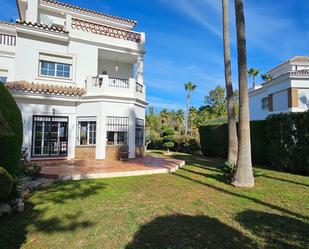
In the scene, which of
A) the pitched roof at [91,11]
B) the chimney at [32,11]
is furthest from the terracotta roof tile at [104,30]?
the pitched roof at [91,11]

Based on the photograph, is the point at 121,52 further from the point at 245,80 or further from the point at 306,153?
the point at 306,153

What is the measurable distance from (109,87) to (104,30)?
529 cm

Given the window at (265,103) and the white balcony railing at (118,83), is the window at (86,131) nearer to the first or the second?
the white balcony railing at (118,83)

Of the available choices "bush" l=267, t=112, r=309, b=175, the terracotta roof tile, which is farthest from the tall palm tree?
the terracotta roof tile

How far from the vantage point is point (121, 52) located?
19625 millimetres

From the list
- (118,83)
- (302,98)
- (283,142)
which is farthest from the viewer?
(302,98)

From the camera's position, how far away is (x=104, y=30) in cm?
1922

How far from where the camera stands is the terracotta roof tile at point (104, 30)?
727 inches

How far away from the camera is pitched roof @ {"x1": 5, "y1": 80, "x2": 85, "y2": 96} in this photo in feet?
51.0

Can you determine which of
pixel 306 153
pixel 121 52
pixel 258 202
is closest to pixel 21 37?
pixel 121 52

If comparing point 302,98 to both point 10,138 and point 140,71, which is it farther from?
point 10,138

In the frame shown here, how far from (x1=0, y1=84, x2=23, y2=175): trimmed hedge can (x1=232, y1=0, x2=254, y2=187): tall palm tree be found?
7.82 meters

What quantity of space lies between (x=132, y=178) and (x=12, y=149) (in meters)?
5.40

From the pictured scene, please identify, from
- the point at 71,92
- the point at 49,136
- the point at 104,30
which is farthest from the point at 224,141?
the point at 49,136
